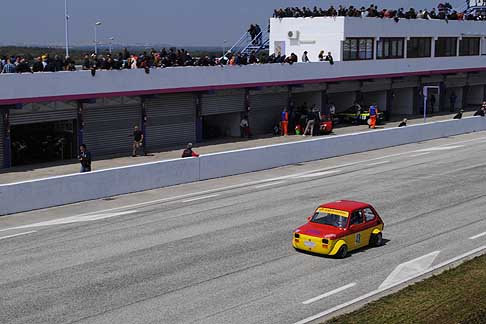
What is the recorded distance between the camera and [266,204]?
88.2 ft

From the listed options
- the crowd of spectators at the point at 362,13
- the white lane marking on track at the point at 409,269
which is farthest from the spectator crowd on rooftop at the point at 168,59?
the white lane marking on track at the point at 409,269

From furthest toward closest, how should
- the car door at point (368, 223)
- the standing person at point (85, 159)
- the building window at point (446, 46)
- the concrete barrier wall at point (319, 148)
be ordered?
1. the building window at point (446, 46)
2. the concrete barrier wall at point (319, 148)
3. the standing person at point (85, 159)
4. the car door at point (368, 223)

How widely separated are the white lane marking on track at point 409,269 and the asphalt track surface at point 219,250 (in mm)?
51

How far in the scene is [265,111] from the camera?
46.0 m

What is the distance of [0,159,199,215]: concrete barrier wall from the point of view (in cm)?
2522

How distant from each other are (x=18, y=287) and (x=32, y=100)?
16498 millimetres

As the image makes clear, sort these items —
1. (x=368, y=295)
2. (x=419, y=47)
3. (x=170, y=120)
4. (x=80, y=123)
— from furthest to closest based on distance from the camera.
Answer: (x=419, y=47), (x=170, y=120), (x=80, y=123), (x=368, y=295)

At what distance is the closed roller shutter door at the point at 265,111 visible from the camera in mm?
45156

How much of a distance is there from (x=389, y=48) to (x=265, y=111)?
13.0 metres

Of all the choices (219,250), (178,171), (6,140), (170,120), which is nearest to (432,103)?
(170,120)

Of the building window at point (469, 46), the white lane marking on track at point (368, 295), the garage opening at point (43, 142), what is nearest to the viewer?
the white lane marking on track at point (368, 295)

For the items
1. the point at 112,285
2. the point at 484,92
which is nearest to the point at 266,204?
the point at 112,285

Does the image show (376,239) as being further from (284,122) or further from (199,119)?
(284,122)

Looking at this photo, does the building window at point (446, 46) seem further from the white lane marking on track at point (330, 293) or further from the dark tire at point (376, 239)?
the white lane marking on track at point (330, 293)
